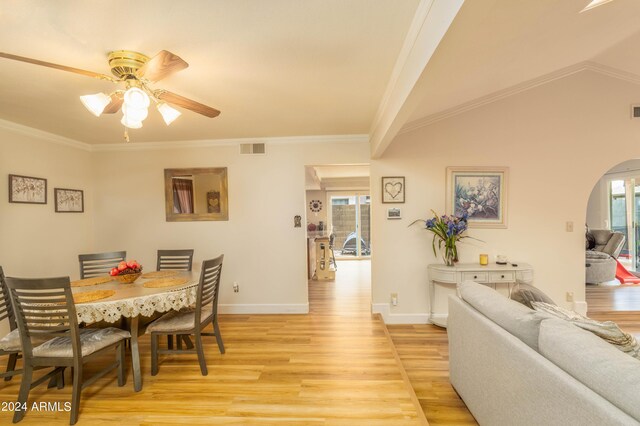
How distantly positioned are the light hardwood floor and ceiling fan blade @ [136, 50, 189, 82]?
218 cm

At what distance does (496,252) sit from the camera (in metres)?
3.75

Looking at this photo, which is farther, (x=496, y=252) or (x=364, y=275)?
(x=364, y=275)

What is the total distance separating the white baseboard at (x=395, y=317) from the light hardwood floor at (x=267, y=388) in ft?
1.65

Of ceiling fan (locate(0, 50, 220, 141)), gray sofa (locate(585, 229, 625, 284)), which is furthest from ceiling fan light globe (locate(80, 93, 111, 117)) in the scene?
gray sofa (locate(585, 229, 625, 284))

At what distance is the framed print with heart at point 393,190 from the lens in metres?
3.78

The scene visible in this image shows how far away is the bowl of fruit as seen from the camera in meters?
2.54

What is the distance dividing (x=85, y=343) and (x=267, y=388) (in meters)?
1.35

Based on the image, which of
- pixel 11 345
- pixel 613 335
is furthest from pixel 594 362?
pixel 11 345

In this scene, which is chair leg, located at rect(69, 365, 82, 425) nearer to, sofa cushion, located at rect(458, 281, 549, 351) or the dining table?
the dining table

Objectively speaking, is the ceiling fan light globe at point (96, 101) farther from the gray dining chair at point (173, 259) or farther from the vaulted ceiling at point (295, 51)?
the gray dining chair at point (173, 259)

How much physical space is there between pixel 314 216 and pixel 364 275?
2806mm

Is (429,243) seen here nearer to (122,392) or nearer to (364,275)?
(364,275)

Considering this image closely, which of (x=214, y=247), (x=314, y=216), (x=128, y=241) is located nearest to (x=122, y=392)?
(x=214, y=247)

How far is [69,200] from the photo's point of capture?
12.5 feet
